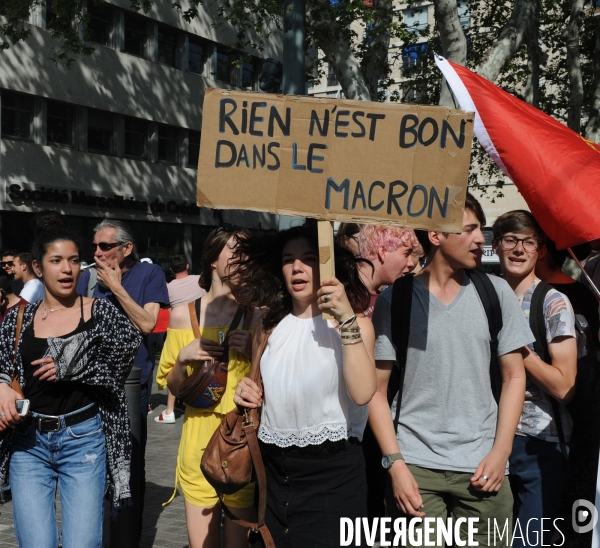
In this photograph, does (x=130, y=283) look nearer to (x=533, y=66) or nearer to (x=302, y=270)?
(x=302, y=270)

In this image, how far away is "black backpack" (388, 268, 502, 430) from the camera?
358cm

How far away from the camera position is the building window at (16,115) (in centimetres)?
2309

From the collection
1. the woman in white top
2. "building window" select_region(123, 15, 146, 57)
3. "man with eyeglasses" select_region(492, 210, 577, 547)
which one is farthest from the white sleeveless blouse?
"building window" select_region(123, 15, 146, 57)

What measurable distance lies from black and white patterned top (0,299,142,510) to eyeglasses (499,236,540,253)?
1.88 m

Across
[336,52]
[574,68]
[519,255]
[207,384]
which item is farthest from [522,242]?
[574,68]

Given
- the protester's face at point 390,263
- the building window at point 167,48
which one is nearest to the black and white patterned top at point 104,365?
the protester's face at point 390,263

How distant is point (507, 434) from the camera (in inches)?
139

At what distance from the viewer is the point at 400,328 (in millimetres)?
3580

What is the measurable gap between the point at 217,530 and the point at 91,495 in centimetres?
63

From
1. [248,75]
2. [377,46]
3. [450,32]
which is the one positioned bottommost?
[450,32]

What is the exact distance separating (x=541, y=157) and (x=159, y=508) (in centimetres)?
417

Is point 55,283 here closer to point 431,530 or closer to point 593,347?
point 431,530

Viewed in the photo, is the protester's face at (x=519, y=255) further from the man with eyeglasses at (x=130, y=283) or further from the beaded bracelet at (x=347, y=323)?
the man with eyeglasses at (x=130, y=283)

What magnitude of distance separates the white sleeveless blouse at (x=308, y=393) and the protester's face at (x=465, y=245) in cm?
60
